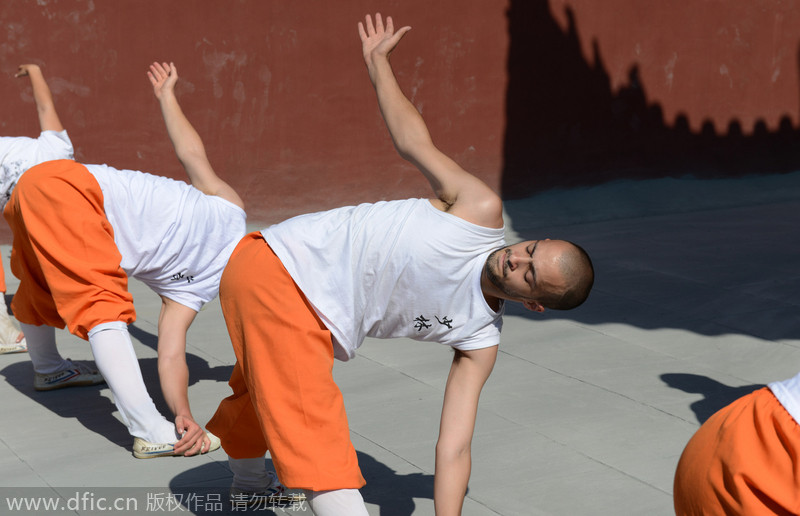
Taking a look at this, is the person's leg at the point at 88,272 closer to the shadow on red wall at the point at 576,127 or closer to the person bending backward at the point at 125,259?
the person bending backward at the point at 125,259

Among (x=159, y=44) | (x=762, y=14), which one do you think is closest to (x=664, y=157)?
(x=762, y=14)

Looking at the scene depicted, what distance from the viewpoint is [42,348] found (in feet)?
15.5

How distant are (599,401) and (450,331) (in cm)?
195

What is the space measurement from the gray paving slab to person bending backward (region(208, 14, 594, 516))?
874mm

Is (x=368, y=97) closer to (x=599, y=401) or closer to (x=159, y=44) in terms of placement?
(x=159, y=44)

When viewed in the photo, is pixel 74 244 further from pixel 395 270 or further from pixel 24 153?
pixel 395 270

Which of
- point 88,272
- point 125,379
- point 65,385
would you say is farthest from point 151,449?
point 65,385

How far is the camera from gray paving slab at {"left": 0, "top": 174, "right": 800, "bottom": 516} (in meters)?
3.73

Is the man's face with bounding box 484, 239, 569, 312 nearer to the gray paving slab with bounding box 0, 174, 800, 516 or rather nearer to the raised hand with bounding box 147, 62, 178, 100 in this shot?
the gray paving slab with bounding box 0, 174, 800, 516

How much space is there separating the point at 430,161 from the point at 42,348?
265cm

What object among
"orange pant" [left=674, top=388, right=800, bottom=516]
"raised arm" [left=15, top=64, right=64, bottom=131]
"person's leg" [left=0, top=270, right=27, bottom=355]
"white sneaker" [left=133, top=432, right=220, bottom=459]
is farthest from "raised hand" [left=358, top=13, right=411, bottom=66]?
"person's leg" [left=0, top=270, right=27, bottom=355]

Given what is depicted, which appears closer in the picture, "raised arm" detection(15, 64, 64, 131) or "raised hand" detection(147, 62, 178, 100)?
"raised hand" detection(147, 62, 178, 100)

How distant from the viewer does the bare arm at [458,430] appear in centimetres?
292

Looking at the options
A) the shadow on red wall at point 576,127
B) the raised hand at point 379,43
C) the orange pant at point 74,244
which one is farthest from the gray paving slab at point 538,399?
the shadow on red wall at point 576,127
